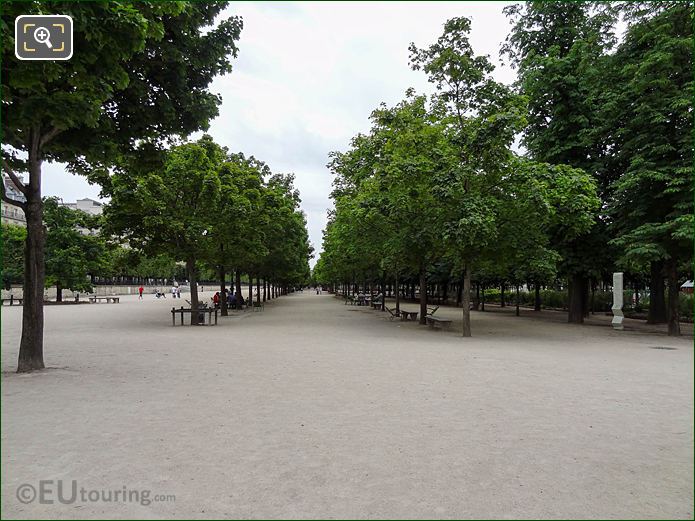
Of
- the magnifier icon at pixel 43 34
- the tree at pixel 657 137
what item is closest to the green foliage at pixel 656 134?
the tree at pixel 657 137

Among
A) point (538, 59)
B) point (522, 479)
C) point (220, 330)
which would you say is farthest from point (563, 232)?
point (522, 479)

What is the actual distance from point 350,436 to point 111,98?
7567 millimetres

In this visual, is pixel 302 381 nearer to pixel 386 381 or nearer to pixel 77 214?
pixel 386 381

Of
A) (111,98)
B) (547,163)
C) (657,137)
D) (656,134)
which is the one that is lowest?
(111,98)

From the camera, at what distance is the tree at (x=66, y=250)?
146 feet

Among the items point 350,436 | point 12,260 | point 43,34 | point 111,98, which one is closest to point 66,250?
point 12,260

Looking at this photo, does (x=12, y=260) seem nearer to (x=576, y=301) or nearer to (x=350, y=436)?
(x=576, y=301)

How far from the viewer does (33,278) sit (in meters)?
10.1

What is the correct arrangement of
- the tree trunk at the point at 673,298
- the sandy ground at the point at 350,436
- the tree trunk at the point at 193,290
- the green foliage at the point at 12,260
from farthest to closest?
the green foliage at the point at 12,260 → the tree trunk at the point at 193,290 → the tree trunk at the point at 673,298 → the sandy ground at the point at 350,436

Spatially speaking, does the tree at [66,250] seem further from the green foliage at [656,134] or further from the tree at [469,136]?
the green foliage at [656,134]

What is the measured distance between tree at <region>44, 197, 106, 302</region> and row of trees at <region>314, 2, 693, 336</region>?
105ft

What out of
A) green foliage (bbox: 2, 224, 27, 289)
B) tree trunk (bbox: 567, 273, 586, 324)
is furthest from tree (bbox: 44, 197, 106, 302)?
tree trunk (bbox: 567, 273, 586, 324)

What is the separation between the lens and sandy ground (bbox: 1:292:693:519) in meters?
4.15

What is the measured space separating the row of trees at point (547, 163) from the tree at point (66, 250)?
105ft
